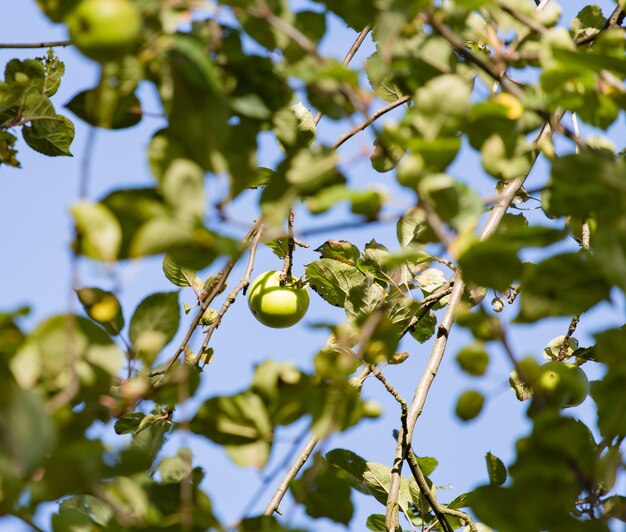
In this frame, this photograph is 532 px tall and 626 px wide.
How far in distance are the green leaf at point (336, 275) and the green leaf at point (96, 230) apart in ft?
3.59

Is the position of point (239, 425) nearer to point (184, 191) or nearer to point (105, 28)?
point (184, 191)

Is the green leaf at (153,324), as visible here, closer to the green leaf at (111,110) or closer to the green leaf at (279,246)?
the green leaf at (111,110)

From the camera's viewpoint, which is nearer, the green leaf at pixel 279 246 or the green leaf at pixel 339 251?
the green leaf at pixel 339 251

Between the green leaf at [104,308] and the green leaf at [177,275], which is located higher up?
the green leaf at [177,275]

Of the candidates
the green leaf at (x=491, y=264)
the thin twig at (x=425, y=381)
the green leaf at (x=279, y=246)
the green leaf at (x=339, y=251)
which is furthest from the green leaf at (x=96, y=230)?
the green leaf at (x=279, y=246)

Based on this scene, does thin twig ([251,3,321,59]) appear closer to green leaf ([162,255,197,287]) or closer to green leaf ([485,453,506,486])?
green leaf ([485,453,506,486])

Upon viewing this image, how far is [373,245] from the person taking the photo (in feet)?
5.95

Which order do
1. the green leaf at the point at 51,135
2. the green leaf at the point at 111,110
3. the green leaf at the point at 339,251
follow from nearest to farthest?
the green leaf at the point at 111,110, the green leaf at the point at 51,135, the green leaf at the point at 339,251

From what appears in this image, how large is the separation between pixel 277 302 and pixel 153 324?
1.20m

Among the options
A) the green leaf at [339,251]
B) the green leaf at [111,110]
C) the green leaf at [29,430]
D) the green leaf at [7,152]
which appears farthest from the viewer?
the green leaf at [339,251]

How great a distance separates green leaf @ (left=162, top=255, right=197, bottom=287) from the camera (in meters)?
1.94

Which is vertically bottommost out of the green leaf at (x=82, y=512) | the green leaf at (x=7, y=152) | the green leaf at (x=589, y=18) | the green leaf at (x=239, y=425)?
the green leaf at (x=82, y=512)

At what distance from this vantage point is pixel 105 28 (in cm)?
54

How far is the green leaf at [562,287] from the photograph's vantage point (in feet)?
2.03
